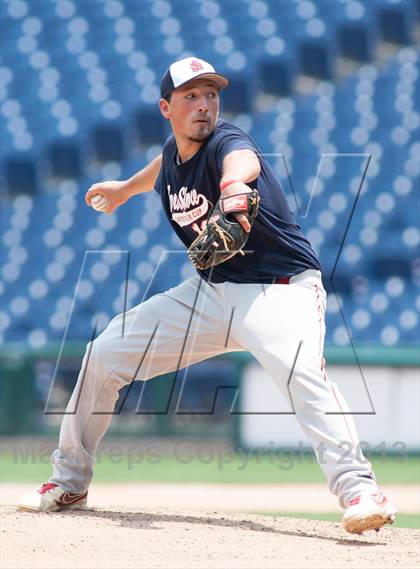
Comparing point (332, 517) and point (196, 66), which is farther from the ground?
point (196, 66)

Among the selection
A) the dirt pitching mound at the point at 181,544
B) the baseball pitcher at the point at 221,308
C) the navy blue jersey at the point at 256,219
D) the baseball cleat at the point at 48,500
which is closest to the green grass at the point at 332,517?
the dirt pitching mound at the point at 181,544

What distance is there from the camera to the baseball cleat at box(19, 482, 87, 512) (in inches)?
150

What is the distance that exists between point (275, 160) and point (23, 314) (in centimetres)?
298

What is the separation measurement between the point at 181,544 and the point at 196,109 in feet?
4.84

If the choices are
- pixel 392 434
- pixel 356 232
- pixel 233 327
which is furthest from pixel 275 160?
pixel 233 327

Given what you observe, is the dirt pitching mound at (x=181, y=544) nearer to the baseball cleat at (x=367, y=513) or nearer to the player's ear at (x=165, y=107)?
the baseball cleat at (x=367, y=513)

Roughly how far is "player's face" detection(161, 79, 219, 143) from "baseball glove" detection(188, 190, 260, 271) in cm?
40

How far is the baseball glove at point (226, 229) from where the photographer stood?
123 inches

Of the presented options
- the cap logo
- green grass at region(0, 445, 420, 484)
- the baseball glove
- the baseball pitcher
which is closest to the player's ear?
the baseball pitcher

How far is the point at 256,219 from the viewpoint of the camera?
138 inches

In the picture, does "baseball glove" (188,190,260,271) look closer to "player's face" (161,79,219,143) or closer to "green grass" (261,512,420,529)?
"player's face" (161,79,219,143)

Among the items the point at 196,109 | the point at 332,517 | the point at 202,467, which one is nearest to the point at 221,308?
the point at 196,109

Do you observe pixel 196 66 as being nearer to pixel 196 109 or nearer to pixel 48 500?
pixel 196 109

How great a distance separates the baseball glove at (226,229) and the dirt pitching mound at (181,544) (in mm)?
949
